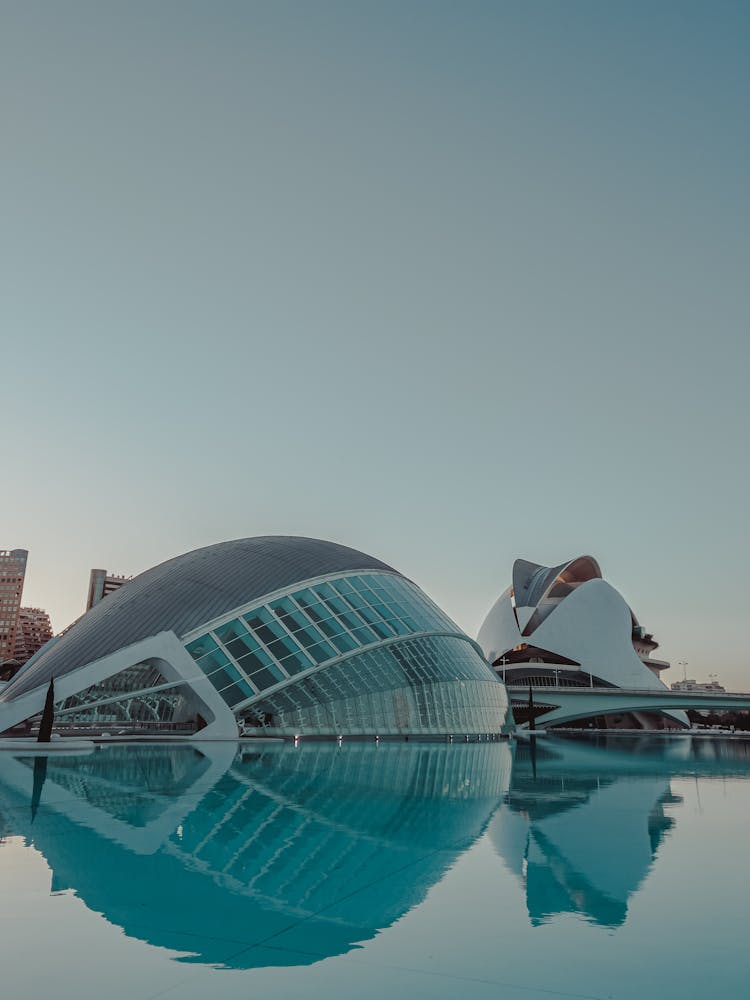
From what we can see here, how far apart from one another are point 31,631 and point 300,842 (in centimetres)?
18673

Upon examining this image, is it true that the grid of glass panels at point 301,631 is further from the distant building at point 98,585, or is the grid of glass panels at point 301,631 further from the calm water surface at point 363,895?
the distant building at point 98,585

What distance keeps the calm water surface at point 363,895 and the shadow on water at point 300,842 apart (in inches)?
1.5

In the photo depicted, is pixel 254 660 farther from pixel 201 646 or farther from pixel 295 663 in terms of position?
pixel 201 646

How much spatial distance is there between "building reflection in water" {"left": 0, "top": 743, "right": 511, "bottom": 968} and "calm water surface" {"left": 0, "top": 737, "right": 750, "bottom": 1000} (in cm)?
3

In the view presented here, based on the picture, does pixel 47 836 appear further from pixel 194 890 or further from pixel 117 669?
pixel 117 669

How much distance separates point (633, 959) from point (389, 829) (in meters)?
5.51

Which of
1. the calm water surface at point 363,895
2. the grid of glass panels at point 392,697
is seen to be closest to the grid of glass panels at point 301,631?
the grid of glass panels at point 392,697

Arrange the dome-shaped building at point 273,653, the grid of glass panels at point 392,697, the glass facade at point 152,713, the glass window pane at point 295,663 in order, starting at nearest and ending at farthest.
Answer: the dome-shaped building at point 273,653 < the glass window pane at point 295,663 < the grid of glass panels at point 392,697 < the glass facade at point 152,713

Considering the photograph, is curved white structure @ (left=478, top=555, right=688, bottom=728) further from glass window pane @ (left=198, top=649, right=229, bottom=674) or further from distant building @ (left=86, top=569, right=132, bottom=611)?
distant building @ (left=86, top=569, right=132, bottom=611)

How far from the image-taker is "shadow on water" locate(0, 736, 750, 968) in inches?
229

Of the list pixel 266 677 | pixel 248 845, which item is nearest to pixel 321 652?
pixel 266 677

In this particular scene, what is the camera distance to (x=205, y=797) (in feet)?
42.6

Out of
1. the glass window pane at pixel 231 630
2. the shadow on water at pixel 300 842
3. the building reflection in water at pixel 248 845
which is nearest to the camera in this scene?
the building reflection in water at pixel 248 845

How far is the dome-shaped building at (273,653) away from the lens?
29.2 m
